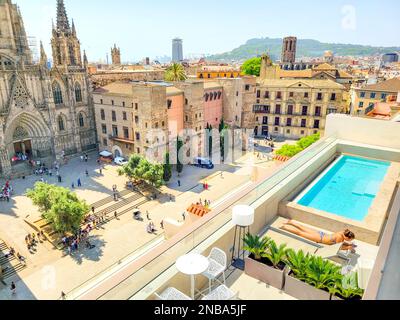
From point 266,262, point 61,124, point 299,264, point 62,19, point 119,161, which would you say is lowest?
point 119,161

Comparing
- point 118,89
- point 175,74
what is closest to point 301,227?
point 118,89

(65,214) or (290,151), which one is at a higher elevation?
(290,151)

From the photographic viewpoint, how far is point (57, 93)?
129 ft

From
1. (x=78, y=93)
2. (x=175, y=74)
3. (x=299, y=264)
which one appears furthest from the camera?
(x=175, y=74)

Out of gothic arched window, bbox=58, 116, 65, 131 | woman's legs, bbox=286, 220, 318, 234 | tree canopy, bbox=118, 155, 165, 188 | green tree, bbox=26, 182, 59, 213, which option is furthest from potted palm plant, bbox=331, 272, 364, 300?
gothic arched window, bbox=58, 116, 65, 131

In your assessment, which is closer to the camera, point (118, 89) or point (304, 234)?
point (304, 234)

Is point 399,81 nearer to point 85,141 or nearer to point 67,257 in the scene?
point 85,141

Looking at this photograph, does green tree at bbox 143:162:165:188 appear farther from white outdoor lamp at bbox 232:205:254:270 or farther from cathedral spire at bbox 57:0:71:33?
cathedral spire at bbox 57:0:71:33

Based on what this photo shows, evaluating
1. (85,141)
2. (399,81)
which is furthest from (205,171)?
(399,81)

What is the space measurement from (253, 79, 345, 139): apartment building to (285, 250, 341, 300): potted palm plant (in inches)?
1734

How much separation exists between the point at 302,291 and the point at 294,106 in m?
47.8

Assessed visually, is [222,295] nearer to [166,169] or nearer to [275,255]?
[275,255]

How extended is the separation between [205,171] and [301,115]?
2303 centimetres

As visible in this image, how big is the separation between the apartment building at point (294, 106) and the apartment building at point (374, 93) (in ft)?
17.1
